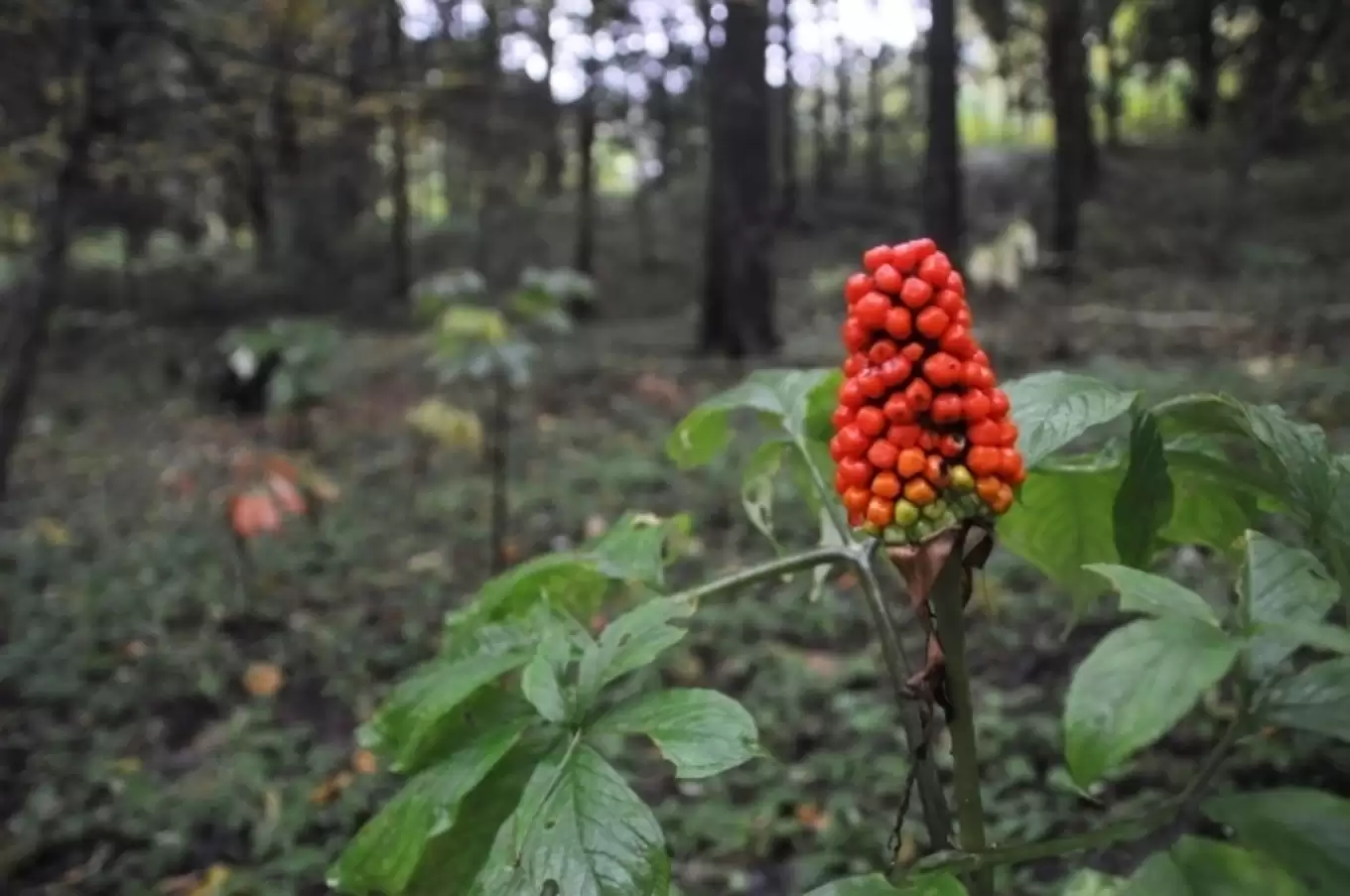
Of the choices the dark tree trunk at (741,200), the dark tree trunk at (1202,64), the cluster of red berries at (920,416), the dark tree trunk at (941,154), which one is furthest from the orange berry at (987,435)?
the dark tree trunk at (1202,64)

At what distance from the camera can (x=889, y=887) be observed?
0.87 m

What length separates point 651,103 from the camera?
16875 millimetres

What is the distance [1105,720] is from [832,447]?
32cm

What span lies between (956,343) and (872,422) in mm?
95

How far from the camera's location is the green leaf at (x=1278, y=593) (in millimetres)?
809

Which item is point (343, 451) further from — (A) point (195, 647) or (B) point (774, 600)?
(B) point (774, 600)

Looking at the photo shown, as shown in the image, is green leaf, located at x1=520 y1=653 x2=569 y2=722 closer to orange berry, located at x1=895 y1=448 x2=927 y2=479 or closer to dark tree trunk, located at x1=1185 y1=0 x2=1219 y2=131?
orange berry, located at x1=895 y1=448 x2=927 y2=479

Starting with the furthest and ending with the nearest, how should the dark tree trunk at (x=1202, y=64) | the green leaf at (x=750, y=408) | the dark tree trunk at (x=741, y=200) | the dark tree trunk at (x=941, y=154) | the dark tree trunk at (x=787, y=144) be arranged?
the dark tree trunk at (x=787, y=144) → the dark tree trunk at (x=1202, y=64) → the dark tree trunk at (x=741, y=200) → the dark tree trunk at (x=941, y=154) → the green leaf at (x=750, y=408)

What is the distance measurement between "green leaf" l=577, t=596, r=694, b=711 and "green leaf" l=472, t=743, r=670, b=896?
0.11 metres

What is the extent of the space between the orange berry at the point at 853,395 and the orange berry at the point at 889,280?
8cm

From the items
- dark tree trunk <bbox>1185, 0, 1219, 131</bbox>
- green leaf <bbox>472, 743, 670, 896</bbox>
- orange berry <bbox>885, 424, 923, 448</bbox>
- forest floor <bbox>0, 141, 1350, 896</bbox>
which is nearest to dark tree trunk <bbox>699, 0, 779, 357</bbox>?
forest floor <bbox>0, 141, 1350, 896</bbox>

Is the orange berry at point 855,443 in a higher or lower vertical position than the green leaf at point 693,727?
higher

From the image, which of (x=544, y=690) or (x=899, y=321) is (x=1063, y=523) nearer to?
(x=899, y=321)

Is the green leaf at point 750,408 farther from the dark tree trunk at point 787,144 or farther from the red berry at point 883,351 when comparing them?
the dark tree trunk at point 787,144
